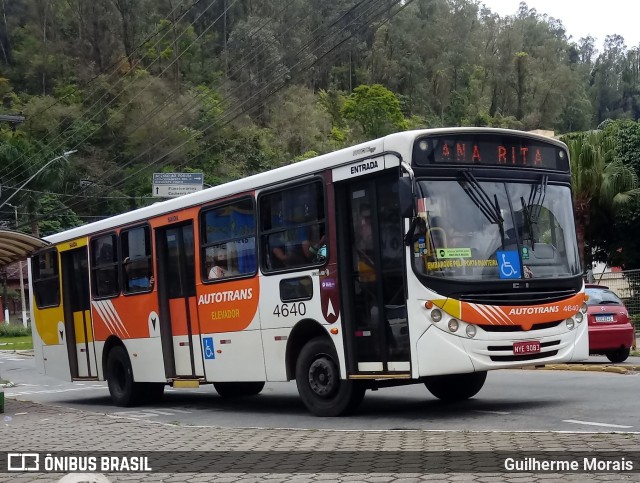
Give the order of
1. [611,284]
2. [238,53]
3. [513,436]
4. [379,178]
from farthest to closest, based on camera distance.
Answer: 1. [238,53]
2. [611,284]
3. [379,178]
4. [513,436]

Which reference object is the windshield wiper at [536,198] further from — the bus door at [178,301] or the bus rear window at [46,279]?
the bus rear window at [46,279]

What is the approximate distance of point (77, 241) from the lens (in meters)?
18.1

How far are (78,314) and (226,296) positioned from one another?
5410 millimetres

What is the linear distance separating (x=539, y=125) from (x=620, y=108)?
28.9 metres

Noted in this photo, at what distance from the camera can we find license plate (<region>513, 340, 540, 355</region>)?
11.1 meters

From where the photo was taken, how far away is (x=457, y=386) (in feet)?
43.6

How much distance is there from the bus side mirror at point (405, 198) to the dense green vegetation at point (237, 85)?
4039 centimetres

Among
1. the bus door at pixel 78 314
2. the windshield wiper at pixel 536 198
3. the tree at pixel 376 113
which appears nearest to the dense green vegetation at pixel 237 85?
the tree at pixel 376 113

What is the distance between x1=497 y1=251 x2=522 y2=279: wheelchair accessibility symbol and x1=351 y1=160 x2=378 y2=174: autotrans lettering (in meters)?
1.81

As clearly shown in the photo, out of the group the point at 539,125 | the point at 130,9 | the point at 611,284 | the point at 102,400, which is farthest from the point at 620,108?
the point at 102,400

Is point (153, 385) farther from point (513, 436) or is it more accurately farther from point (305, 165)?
point (513, 436)

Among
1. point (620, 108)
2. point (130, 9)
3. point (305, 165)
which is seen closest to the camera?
point (305, 165)

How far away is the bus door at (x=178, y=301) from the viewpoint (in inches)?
585

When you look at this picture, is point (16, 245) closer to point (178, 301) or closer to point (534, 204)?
point (178, 301)
